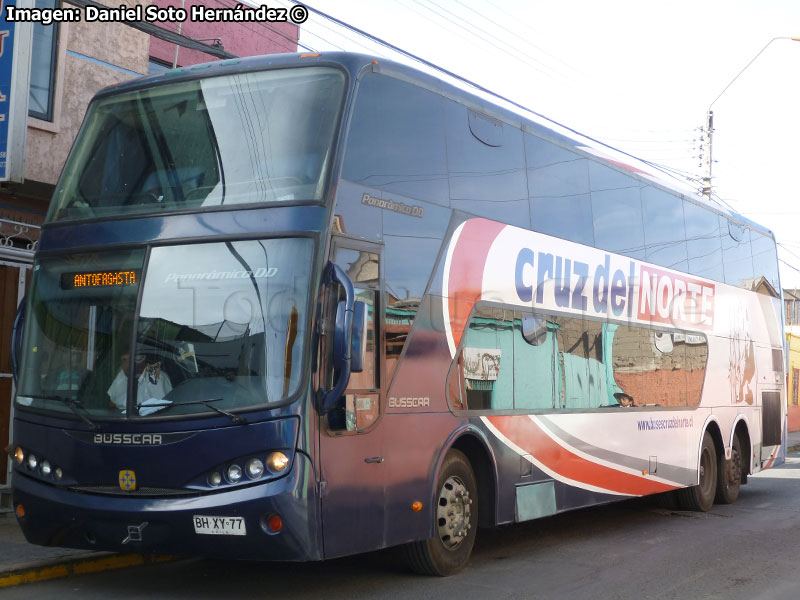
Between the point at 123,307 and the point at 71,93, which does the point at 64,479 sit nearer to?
the point at 123,307

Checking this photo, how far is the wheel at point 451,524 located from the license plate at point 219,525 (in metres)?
2.09

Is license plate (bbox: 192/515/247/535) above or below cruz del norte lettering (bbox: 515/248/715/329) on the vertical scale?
below

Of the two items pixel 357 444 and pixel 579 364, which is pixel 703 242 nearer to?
pixel 579 364

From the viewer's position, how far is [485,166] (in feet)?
32.0

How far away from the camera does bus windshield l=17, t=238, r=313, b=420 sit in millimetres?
7125

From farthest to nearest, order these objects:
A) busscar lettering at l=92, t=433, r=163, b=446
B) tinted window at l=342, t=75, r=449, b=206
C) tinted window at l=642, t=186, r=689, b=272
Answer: tinted window at l=642, t=186, r=689, b=272 → tinted window at l=342, t=75, r=449, b=206 → busscar lettering at l=92, t=433, r=163, b=446

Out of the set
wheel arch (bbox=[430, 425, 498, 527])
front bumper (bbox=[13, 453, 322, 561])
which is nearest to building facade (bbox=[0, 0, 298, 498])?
front bumper (bbox=[13, 453, 322, 561])

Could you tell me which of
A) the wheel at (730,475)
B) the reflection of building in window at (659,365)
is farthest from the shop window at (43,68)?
the wheel at (730,475)

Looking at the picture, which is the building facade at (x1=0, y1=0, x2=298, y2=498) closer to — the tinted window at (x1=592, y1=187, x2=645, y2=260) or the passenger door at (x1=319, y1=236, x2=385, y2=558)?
the passenger door at (x1=319, y1=236, x2=385, y2=558)

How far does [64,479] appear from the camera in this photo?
299 inches

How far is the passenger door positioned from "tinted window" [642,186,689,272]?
6.13m

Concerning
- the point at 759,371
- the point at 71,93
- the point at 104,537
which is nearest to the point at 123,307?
the point at 104,537

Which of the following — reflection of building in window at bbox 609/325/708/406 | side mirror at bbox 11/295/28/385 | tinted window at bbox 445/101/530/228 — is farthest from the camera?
reflection of building in window at bbox 609/325/708/406

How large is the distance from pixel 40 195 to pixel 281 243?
19.5ft
